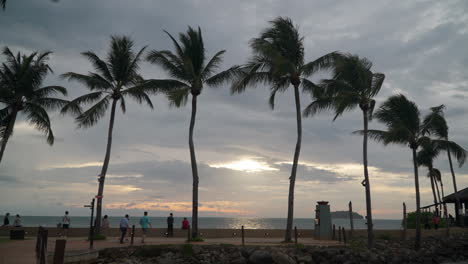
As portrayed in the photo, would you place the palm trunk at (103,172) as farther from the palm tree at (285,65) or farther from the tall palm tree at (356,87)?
the tall palm tree at (356,87)

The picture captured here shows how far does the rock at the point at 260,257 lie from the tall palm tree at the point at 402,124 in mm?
11878

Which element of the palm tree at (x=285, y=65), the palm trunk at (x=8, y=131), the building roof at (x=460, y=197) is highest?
the palm tree at (x=285, y=65)

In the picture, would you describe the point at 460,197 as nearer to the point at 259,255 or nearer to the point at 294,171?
the point at 294,171

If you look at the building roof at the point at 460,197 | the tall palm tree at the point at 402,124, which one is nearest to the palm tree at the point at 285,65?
the tall palm tree at the point at 402,124

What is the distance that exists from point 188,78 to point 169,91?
5.71 feet

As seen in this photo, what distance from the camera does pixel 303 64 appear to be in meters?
25.7

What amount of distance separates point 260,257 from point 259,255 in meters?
0.13

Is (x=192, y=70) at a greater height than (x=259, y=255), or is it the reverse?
(x=192, y=70)

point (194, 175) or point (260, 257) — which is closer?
point (260, 257)

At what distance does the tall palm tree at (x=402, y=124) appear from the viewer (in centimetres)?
2552

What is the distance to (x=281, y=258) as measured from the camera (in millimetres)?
19062

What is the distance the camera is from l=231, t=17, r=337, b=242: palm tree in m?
24.2

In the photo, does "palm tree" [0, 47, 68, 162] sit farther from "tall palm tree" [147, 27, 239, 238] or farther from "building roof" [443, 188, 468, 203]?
"building roof" [443, 188, 468, 203]

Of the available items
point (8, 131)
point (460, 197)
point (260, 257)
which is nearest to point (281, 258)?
point (260, 257)
